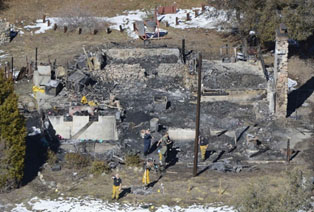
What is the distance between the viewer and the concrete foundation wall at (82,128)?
31594 millimetres

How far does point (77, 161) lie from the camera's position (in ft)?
94.5

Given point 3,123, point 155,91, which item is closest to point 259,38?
point 155,91

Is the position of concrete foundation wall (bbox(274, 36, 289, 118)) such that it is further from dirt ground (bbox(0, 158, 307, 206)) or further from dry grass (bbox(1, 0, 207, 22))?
dry grass (bbox(1, 0, 207, 22))

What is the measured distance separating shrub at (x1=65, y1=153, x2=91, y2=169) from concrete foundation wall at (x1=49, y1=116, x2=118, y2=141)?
257 cm

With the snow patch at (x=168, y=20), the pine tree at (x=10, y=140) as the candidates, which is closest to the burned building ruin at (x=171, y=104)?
the pine tree at (x=10, y=140)

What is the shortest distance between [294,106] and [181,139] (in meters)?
6.81

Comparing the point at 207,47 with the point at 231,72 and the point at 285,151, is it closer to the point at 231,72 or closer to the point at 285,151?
the point at 231,72

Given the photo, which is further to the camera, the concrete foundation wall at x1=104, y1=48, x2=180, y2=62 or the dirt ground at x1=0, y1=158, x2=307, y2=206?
the concrete foundation wall at x1=104, y1=48, x2=180, y2=62

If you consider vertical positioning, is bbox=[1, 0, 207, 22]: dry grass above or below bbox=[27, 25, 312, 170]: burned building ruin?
above

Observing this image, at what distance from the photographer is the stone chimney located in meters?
32.0

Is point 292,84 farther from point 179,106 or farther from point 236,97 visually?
point 179,106

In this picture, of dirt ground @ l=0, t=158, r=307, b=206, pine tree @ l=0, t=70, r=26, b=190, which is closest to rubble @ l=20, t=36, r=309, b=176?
dirt ground @ l=0, t=158, r=307, b=206

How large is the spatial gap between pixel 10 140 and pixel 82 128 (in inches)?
195

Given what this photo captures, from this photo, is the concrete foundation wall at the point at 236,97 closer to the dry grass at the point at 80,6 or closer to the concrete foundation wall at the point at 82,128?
the concrete foundation wall at the point at 82,128
